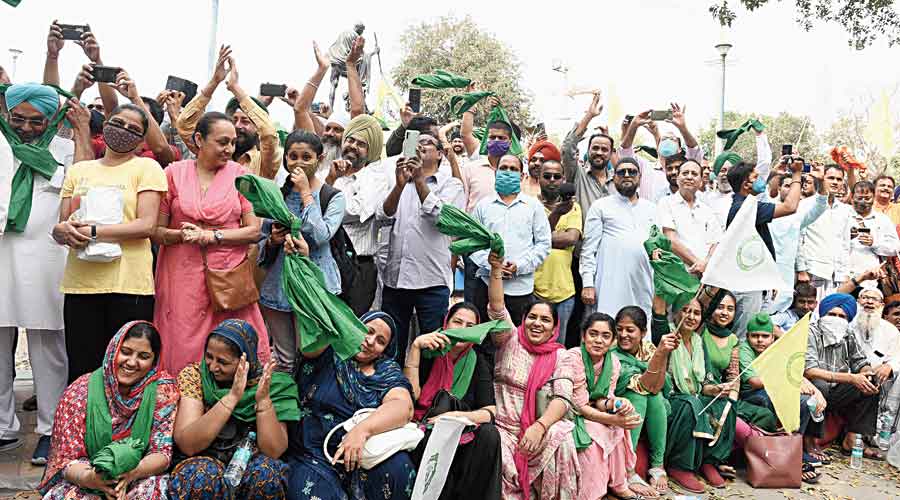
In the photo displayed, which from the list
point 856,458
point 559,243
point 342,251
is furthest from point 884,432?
point 342,251

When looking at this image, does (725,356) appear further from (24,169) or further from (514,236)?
(24,169)

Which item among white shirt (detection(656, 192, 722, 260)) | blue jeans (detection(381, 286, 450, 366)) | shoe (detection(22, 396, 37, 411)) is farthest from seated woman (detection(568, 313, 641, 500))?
shoe (detection(22, 396, 37, 411))

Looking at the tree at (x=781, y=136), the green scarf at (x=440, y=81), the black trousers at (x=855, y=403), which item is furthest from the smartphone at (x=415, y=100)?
the tree at (x=781, y=136)

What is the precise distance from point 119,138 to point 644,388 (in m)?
3.43

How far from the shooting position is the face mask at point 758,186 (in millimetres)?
6129

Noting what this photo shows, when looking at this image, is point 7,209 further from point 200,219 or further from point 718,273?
point 718,273

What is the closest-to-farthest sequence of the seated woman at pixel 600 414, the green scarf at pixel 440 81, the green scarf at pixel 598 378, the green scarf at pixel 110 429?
the green scarf at pixel 110 429
the seated woman at pixel 600 414
the green scarf at pixel 598 378
the green scarf at pixel 440 81

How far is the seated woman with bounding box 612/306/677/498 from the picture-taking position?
4.78 m

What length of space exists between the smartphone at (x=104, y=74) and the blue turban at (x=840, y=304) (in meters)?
5.56

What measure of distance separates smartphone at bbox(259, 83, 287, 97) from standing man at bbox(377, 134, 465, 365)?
4.24 feet

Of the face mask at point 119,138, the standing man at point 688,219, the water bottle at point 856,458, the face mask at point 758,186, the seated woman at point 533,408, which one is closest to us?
the face mask at point 119,138

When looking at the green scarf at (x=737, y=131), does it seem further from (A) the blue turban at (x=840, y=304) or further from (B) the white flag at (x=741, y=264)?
(B) the white flag at (x=741, y=264)

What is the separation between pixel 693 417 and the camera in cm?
503

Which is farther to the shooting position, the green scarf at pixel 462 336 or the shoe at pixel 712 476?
the shoe at pixel 712 476
